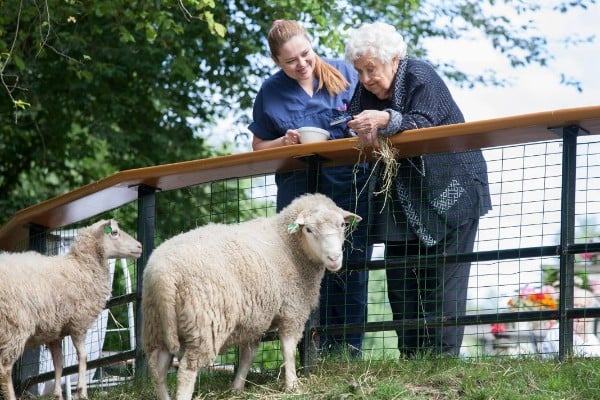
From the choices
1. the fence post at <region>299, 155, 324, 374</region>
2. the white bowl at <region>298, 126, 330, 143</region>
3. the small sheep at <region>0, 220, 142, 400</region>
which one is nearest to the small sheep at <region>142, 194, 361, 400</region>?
the fence post at <region>299, 155, 324, 374</region>

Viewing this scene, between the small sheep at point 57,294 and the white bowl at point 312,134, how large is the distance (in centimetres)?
144

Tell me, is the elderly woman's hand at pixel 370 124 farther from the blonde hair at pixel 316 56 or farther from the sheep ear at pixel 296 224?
the blonde hair at pixel 316 56

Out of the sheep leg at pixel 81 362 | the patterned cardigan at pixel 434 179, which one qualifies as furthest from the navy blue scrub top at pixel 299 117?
the sheep leg at pixel 81 362

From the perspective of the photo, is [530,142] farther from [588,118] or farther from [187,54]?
[187,54]

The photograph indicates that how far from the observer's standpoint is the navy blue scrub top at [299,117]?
21.7 ft

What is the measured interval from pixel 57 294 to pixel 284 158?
1.73m

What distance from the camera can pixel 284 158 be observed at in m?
6.28

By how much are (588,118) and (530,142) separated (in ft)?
1.35

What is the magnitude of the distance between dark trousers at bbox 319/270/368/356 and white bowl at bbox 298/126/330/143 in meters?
0.80

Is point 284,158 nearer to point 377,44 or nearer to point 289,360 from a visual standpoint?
point 377,44

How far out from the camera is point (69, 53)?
42.0 ft

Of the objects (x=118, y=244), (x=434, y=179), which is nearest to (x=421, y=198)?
(x=434, y=179)

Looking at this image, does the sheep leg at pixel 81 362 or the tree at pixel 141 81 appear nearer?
the sheep leg at pixel 81 362

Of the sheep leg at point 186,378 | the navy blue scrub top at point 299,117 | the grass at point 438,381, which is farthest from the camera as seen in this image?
the navy blue scrub top at point 299,117
